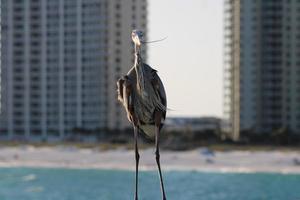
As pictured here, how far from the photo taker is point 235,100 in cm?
11506

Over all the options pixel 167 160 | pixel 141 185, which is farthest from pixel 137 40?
pixel 167 160

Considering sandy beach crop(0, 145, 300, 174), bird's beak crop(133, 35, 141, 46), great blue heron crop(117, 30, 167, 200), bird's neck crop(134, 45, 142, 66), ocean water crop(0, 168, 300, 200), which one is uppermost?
bird's beak crop(133, 35, 141, 46)

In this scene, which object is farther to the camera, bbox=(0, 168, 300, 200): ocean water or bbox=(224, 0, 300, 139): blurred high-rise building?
bbox=(224, 0, 300, 139): blurred high-rise building

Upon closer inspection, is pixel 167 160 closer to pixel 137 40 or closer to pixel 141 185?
pixel 141 185

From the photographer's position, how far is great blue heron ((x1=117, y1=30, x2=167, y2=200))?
11.0m

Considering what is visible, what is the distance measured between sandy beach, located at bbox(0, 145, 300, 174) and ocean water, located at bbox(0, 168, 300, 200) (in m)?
3.96

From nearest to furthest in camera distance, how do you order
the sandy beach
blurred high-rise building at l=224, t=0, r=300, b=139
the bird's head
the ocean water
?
the bird's head → the ocean water → the sandy beach → blurred high-rise building at l=224, t=0, r=300, b=139

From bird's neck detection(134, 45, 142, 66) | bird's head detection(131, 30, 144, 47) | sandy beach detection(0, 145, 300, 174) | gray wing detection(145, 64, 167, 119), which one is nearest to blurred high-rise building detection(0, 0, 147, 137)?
sandy beach detection(0, 145, 300, 174)

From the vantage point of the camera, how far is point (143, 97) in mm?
11125

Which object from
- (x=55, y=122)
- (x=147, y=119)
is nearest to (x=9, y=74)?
(x=55, y=122)

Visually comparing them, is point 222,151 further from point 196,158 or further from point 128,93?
point 128,93

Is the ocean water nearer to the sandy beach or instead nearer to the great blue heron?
the sandy beach

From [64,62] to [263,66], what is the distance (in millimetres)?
34137

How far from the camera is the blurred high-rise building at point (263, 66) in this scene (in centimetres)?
11194
